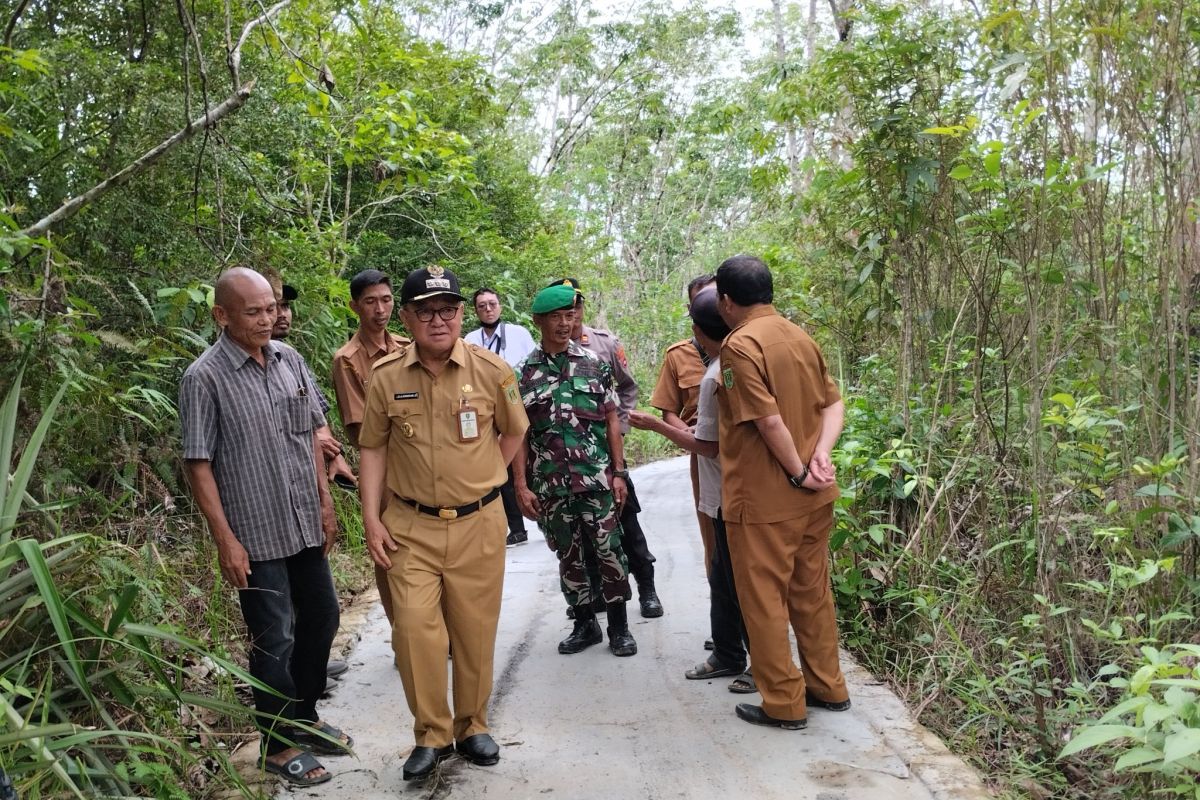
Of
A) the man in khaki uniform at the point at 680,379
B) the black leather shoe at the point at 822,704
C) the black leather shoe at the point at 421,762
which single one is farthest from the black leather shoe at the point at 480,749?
the man in khaki uniform at the point at 680,379

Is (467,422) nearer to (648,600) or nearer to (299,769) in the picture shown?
(299,769)

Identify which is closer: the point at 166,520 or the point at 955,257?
the point at 166,520

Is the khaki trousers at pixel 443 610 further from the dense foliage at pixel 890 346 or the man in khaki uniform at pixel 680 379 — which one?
the man in khaki uniform at pixel 680 379

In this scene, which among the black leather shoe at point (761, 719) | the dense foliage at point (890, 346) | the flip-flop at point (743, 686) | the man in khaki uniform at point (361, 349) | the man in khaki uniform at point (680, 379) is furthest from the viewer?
the man in khaki uniform at point (680, 379)

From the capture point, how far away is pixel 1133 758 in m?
2.50

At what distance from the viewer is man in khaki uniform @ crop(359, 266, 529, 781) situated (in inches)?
144

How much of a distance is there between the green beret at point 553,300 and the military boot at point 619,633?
1613 millimetres

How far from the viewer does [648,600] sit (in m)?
5.76

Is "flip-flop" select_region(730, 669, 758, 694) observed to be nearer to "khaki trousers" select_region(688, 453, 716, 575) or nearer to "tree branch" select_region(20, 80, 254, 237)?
"khaki trousers" select_region(688, 453, 716, 575)

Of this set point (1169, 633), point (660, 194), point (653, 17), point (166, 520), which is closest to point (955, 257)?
point (1169, 633)

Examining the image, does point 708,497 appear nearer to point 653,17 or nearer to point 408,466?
point 408,466

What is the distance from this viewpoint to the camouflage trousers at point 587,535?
4984 millimetres

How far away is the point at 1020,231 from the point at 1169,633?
193 cm

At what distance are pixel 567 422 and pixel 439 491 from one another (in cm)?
143
